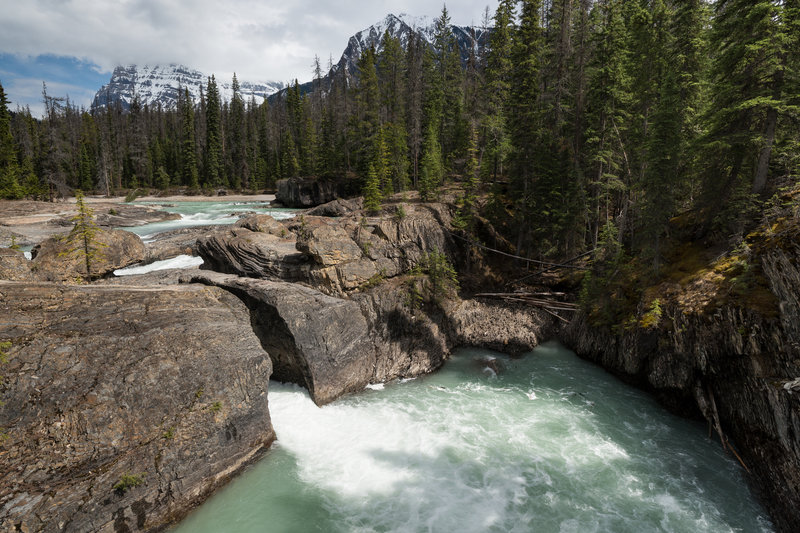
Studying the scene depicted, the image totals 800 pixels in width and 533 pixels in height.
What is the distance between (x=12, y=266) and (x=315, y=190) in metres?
47.9

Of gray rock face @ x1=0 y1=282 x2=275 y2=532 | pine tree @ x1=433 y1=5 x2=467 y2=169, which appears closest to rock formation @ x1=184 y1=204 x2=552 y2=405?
gray rock face @ x1=0 y1=282 x2=275 y2=532

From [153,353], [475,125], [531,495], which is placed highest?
[475,125]

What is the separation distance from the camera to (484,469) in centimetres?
1125

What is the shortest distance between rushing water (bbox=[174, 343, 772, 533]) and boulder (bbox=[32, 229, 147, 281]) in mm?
13377

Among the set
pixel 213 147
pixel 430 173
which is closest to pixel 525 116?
pixel 430 173

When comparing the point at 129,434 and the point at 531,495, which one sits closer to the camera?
the point at 129,434

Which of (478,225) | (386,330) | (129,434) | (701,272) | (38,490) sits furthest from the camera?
(478,225)

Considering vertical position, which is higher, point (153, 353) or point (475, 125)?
point (475, 125)

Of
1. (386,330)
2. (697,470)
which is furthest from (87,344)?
(697,470)

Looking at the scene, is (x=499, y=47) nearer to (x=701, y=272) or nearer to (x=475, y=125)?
(x=475, y=125)

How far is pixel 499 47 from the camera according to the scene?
35.6 metres

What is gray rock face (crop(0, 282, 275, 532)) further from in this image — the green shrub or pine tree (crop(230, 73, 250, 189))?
pine tree (crop(230, 73, 250, 189))

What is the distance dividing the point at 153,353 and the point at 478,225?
22250 millimetres

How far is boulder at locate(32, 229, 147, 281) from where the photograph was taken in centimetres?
1770
